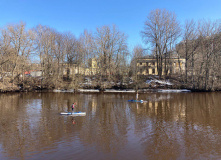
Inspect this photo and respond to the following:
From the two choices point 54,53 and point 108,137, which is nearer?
point 108,137

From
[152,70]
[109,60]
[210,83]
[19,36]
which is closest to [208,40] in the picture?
[210,83]

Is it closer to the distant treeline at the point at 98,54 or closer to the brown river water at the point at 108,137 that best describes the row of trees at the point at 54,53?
the distant treeline at the point at 98,54

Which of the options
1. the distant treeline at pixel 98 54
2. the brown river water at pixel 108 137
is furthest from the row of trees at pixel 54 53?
the brown river water at pixel 108 137

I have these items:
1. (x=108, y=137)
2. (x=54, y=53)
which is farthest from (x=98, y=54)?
(x=108, y=137)

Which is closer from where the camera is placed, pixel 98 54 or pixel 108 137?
pixel 108 137

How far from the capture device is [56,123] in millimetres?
13812

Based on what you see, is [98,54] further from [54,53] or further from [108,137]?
[108,137]

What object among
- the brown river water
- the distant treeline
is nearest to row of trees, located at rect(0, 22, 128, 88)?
the distant treeline

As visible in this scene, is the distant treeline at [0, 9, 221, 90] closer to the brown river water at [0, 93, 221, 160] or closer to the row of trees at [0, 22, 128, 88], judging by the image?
the row of trees at [0, 22, 128, 88]

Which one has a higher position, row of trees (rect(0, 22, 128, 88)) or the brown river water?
row of trees (rect(0, 22, 128, 88))

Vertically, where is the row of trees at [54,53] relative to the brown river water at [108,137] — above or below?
above

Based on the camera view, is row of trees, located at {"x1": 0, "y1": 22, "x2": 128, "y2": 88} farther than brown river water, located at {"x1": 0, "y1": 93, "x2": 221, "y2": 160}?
Yes

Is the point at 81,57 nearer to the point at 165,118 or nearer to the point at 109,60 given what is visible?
the point at 109,60

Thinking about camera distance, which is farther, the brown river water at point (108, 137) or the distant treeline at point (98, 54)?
the distant treeline at point (98, 54)
